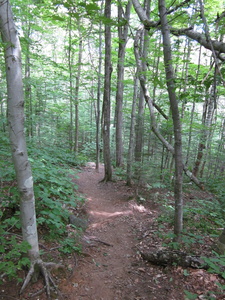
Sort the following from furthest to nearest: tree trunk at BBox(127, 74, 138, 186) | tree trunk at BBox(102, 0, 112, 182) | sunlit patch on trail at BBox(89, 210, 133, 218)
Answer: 1. tree trunk at BBox(102, 0, 112, 182)
2. tree trunk at BBox(127, 74, 138, 186)
3. sunlit patch on trail at BBox(89, 210, 133, 218)

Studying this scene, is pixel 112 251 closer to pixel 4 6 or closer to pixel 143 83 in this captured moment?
pixel 143 83

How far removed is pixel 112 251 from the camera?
481 centimetres

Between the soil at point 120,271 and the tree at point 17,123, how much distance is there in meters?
0.68

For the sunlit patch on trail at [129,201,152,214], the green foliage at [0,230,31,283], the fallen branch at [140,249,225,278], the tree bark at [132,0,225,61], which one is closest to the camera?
the green foliage at [0,230,31,283]

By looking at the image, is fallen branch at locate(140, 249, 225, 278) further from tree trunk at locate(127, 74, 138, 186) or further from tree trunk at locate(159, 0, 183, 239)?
tree trunk at locate(127, 74, 138, 186)

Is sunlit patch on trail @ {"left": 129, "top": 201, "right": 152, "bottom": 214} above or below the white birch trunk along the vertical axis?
below

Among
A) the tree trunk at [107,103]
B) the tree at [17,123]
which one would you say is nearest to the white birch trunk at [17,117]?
the tree at [17,123]

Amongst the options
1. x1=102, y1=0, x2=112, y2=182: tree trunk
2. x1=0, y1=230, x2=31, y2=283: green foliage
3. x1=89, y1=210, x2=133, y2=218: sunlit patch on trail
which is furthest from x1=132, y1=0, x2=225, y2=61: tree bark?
x1=89, y1=210, x2=133, y2=218: sunlit patch on trail

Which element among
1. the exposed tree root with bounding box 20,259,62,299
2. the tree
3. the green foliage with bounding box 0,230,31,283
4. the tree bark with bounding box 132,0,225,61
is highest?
the tree bark with bounding box 132,0,225,61

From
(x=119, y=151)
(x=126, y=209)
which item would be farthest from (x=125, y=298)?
(x=119, y=151)

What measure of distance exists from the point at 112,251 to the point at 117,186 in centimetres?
439

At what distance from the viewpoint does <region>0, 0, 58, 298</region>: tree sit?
2.25m

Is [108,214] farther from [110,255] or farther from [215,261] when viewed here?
[215,261]

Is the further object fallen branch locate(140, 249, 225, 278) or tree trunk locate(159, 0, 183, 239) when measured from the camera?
fallen branch locate(140, 249, 225, 278)
